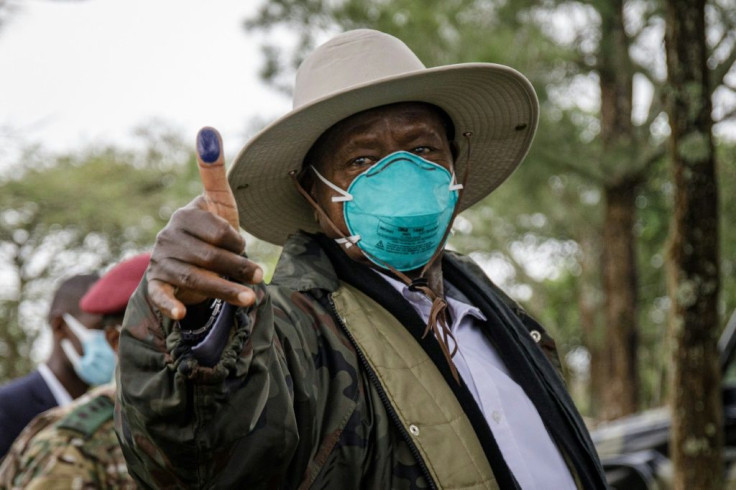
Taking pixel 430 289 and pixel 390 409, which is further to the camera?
pixel 430 289

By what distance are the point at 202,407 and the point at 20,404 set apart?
2.98m

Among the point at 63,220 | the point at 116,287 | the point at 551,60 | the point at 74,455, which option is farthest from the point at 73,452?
the point at 63,220

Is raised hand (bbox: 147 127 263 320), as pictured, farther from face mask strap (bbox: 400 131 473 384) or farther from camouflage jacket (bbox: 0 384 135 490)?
camouflage jacket (bbox: 0 384 135 490)

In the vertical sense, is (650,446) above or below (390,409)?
below

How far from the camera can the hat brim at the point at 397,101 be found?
2.12 meters

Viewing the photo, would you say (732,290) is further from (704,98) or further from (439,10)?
(704,98)

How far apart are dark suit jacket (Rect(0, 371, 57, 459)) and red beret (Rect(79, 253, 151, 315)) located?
591mm

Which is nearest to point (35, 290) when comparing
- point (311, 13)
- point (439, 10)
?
point (311, 13)

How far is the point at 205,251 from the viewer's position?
1.23 meters

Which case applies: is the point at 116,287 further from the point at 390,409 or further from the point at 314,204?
the point at 390,409

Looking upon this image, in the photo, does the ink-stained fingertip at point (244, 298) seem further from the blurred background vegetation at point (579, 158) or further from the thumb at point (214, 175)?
the blurred background vegetation at point (579, 158)

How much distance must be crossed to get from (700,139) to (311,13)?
5317 millimetres

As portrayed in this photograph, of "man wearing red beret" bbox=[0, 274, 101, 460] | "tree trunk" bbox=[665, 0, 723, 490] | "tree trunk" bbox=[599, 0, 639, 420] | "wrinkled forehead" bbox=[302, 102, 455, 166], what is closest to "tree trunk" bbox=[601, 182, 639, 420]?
"tree trunk" bbox=[599, 0, 639, 420]

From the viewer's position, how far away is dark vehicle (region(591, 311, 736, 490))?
196 inches
